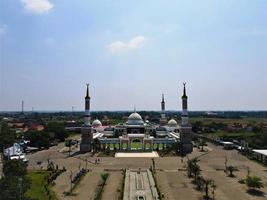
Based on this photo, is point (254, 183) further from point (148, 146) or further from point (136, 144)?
point (136, 144)

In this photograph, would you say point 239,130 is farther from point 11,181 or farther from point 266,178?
point 11,181

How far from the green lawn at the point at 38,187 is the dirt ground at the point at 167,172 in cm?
103

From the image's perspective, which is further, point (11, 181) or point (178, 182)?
point (178, 182)

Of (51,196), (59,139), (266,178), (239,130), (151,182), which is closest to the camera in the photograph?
(51,196)

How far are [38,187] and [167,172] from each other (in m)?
13.1

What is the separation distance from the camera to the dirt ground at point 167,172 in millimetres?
28578

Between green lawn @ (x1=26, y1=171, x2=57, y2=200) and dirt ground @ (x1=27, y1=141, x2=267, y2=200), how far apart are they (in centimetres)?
103

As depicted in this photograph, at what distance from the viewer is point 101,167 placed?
41.7m

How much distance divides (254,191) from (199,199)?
4.92m

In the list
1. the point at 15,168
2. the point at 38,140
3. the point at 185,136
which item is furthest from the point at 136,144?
the point at 15,168

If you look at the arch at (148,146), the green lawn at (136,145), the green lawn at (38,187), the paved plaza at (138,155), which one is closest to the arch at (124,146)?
the green lawn at (136,145)

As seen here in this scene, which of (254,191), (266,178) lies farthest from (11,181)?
(266,178)

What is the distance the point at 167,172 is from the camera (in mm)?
37938

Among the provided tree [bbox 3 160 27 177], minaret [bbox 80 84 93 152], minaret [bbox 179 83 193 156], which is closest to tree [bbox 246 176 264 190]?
tree [bbox 3 160 27 177]
